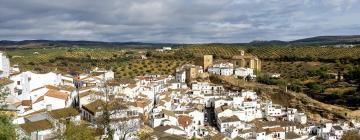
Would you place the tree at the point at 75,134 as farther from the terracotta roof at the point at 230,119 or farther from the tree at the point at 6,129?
the terracotta roof at the point at 230,119

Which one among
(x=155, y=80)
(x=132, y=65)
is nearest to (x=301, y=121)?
(x=155, y=80)

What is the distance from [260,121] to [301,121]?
618 centimetres

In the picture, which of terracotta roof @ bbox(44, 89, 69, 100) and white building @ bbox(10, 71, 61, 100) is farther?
white building @ bbox(10, 71, 61, 100)

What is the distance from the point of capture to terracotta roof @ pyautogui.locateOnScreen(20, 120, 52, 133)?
29.5 m

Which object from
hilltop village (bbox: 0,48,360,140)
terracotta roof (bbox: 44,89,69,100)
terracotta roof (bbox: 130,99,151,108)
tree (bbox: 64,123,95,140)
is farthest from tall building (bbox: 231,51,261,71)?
tree (bbox: 64,123,95,140)

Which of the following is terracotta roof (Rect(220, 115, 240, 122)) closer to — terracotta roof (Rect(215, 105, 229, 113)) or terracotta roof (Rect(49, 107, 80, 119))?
terracotta roof (Rect(215, 105, 229, 113))

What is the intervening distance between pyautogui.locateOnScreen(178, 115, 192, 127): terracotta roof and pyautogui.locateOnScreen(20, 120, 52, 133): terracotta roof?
67.0 feet

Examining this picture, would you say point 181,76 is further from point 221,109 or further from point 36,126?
point 36,126

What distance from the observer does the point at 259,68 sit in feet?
320

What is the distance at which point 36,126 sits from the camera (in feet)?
100

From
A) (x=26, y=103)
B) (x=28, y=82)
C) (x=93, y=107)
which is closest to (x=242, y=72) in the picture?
(x=28, y=82)

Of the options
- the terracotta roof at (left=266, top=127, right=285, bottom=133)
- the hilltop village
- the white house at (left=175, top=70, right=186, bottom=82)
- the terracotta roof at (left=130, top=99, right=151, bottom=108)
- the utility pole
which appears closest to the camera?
the hilltop village

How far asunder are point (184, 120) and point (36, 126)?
22.9 metres

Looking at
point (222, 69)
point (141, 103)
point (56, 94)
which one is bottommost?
point (141, 103)
